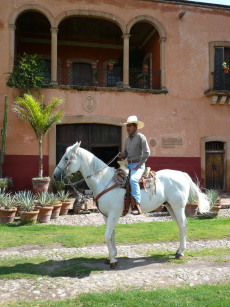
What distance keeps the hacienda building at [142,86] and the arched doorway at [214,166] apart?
46 mm

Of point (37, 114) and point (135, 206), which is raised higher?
Result: point (37, 114)

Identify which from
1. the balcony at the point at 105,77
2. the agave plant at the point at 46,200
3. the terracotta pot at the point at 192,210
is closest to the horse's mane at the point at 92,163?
the agave plant at the point at 46,200

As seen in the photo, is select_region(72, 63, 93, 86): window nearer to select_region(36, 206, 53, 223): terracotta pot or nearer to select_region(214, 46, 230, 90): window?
select_region(214, 46, 230, 90): window

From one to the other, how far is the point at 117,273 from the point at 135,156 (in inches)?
80.3

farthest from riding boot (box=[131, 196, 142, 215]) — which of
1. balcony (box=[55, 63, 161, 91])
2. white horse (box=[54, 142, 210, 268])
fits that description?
balcony (box=[55, 63, 161, 91])

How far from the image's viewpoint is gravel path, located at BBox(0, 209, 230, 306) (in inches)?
168

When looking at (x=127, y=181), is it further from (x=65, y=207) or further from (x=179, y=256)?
(x=65, y=207)

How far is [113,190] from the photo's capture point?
18.0ft

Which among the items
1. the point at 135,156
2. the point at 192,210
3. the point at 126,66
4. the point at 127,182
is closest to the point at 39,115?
the point at 126,66

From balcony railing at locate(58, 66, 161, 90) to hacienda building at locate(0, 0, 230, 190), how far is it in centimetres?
5

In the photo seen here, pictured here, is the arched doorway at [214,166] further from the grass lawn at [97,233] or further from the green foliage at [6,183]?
the green foliage at [6,183]

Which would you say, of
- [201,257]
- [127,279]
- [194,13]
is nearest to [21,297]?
[127,279]

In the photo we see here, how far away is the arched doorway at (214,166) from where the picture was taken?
1453cm

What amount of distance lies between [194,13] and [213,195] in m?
8.87
